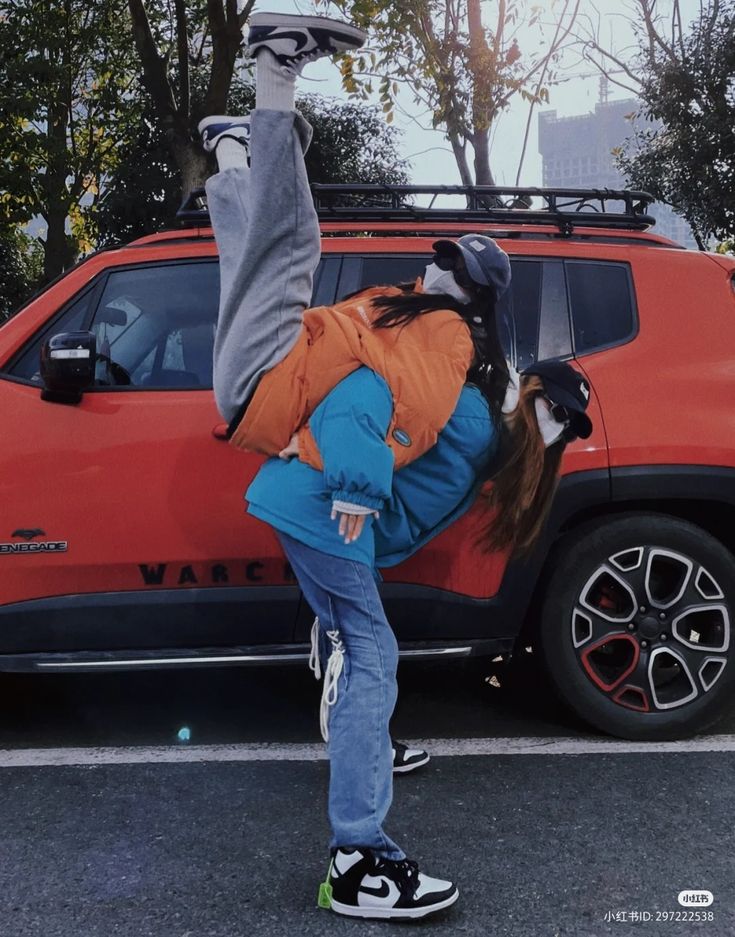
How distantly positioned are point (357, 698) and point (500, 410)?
2.58ft

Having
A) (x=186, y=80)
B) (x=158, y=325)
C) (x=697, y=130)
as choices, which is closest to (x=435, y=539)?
(x=158, y=325)

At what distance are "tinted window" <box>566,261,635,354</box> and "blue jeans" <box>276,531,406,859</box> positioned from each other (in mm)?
1620

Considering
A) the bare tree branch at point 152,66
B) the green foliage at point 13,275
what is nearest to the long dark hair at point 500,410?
the bare tree branch at point 152,66

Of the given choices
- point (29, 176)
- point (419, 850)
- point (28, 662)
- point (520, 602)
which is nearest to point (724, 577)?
point (520, 602)

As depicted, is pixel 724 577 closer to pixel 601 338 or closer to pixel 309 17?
pixel 601 338

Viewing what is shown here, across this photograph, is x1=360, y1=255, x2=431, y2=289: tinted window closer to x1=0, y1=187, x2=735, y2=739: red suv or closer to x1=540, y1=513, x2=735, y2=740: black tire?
x1=0, y1=187, x2=735, y2=739: red suv

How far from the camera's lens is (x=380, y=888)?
103 inches

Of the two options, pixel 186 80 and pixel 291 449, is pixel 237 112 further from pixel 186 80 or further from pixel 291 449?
pixel 291 449

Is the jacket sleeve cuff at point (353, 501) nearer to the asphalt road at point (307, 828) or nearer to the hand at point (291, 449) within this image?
the hand at point (291, 449)

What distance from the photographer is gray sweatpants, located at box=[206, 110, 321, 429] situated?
244 cm

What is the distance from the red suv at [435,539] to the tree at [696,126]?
39.6 ft

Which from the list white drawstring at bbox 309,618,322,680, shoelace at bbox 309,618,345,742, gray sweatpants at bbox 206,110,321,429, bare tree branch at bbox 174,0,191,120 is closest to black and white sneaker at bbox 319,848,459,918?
shoelace at bbox 309,618,345,742

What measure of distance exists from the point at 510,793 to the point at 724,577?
106cm

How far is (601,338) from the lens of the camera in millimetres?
3924
